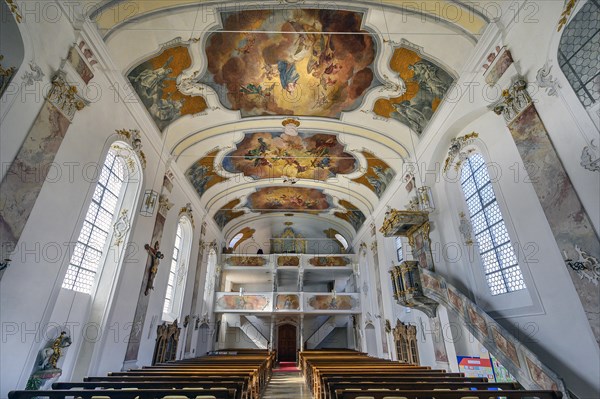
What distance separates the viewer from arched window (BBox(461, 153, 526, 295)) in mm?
6773

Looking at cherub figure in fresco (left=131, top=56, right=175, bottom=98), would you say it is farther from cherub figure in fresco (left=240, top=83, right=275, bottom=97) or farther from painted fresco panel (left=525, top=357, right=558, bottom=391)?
painted fresco panel (left=525, top=357, right=558, bottom=391)

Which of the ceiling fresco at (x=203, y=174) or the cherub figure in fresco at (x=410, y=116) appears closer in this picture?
the cherub figure in fresco at (x=410, y=116)

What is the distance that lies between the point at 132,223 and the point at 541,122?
32.2ft

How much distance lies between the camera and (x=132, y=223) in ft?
28.0

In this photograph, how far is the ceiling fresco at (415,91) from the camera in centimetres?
821

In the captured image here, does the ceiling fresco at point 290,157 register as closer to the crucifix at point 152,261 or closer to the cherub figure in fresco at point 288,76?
the cherub figure in fresco at point 288,76

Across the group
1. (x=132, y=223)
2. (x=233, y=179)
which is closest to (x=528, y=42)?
(x=132, y=223)

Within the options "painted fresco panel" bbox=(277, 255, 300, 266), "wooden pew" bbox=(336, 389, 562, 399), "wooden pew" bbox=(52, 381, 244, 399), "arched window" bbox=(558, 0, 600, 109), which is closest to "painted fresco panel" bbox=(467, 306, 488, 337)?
"wooden pew" bbox=(336, 389, 562, 399)

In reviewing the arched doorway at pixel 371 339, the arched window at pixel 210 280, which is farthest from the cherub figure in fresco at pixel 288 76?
the arched doorway at pixel 371 339

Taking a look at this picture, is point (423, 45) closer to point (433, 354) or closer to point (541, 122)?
point (541, 122)

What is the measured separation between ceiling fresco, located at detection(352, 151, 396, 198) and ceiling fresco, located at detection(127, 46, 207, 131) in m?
7.00

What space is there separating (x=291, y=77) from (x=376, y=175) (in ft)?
20.8

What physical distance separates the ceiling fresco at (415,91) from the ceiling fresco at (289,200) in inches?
299

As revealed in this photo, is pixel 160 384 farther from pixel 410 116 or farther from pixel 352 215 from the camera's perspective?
pixel 352 215
